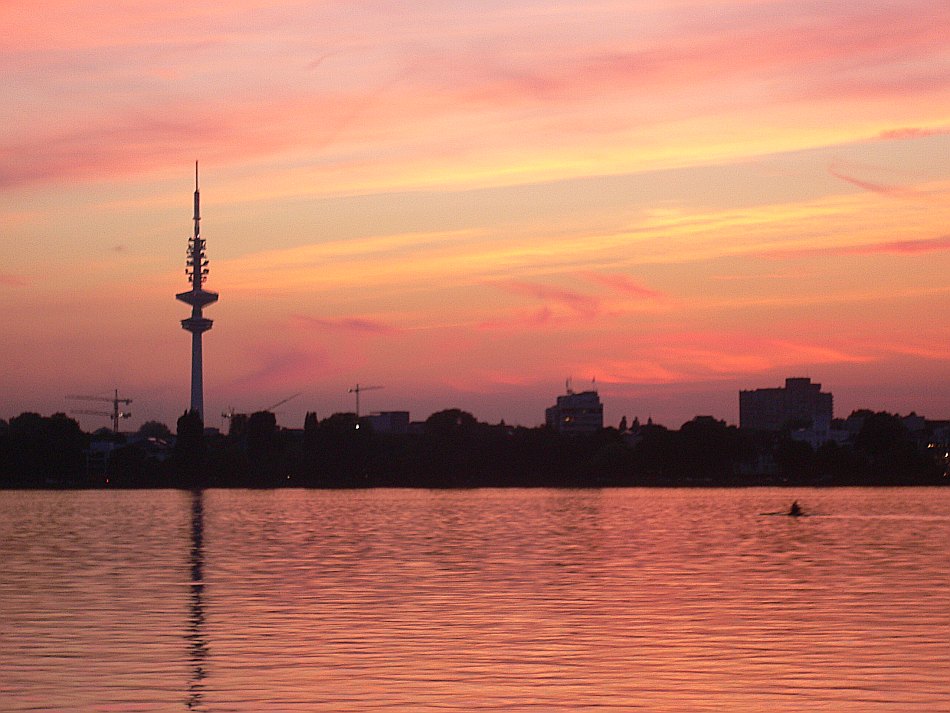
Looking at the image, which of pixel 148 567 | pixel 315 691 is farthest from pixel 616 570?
pixel 315 691

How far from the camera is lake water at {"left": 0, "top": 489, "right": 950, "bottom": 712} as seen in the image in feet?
118

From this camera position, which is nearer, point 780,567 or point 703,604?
point 703,604

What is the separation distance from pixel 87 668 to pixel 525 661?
33.8ft

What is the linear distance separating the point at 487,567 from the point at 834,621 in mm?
27827

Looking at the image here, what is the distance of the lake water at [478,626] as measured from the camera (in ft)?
118

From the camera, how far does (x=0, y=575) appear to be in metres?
73.8

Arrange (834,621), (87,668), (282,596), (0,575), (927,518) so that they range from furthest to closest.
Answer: (927,518), (0,575), (282,596), (834,621), (87,668)

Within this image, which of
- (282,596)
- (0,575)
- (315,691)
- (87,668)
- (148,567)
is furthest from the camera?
(148,567)

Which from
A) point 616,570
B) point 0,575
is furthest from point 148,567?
point 616,570

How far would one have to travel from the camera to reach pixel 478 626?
49000 millimetres

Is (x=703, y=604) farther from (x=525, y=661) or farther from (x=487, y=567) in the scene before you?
(x=487, y=567)

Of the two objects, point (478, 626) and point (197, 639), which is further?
point (478, 626)

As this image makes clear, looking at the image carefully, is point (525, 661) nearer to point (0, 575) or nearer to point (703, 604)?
point (703, 604)

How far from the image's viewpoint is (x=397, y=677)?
38281 millimetres
